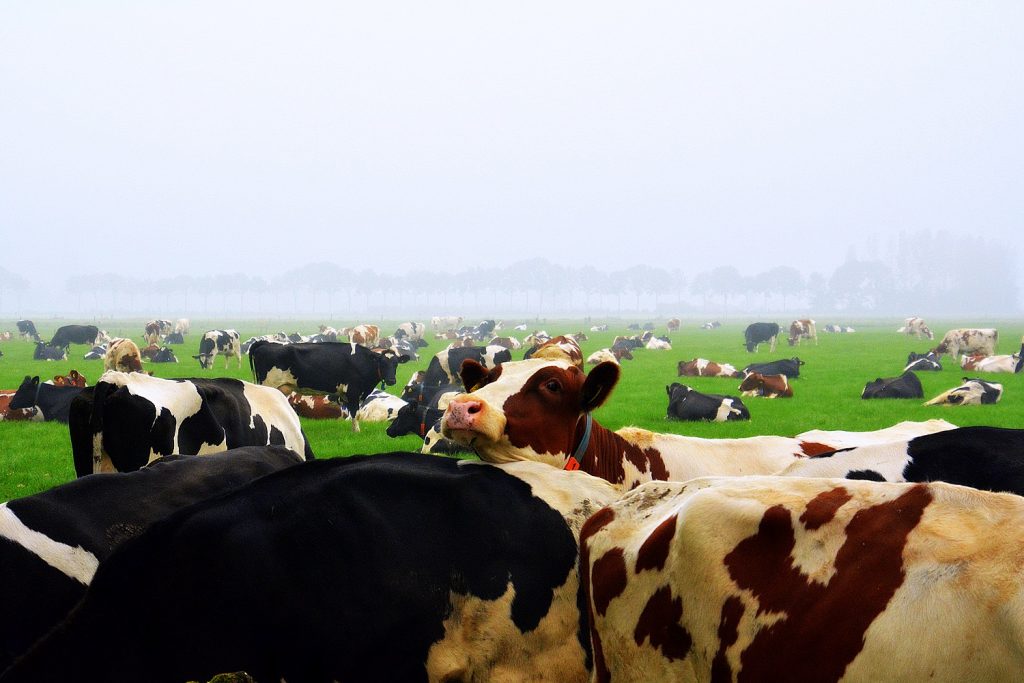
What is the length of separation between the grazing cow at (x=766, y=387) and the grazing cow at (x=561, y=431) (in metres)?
17.0

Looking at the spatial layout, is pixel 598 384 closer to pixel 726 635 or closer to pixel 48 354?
pixel 726 635

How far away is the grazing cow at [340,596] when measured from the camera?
324 centimetres

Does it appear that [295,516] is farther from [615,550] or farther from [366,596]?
[615,550]

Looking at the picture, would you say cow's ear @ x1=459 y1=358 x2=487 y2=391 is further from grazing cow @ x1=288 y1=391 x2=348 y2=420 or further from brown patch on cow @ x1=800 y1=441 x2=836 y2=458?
grazing cow @ x1=288 y1=391 x2=348 y2=420

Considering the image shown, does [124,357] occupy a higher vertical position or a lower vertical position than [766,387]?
higher

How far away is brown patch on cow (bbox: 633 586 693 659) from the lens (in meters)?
2.78

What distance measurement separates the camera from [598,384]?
5.24 m

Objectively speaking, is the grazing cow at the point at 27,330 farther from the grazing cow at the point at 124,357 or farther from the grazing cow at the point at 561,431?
the grazing cow at the point at 561,431

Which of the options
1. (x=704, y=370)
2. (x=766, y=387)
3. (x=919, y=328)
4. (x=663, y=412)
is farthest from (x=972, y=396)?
(x=919, y=328)

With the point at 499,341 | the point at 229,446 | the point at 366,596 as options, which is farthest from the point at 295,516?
the point at 499,341

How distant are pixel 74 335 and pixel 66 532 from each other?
53243mm

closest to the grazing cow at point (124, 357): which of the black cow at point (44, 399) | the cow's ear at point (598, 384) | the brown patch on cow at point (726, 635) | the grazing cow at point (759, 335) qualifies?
the black cow at point (44, 399)

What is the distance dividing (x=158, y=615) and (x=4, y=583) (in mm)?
→ 1562

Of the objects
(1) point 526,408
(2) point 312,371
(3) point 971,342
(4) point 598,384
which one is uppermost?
(4) point 598,384
